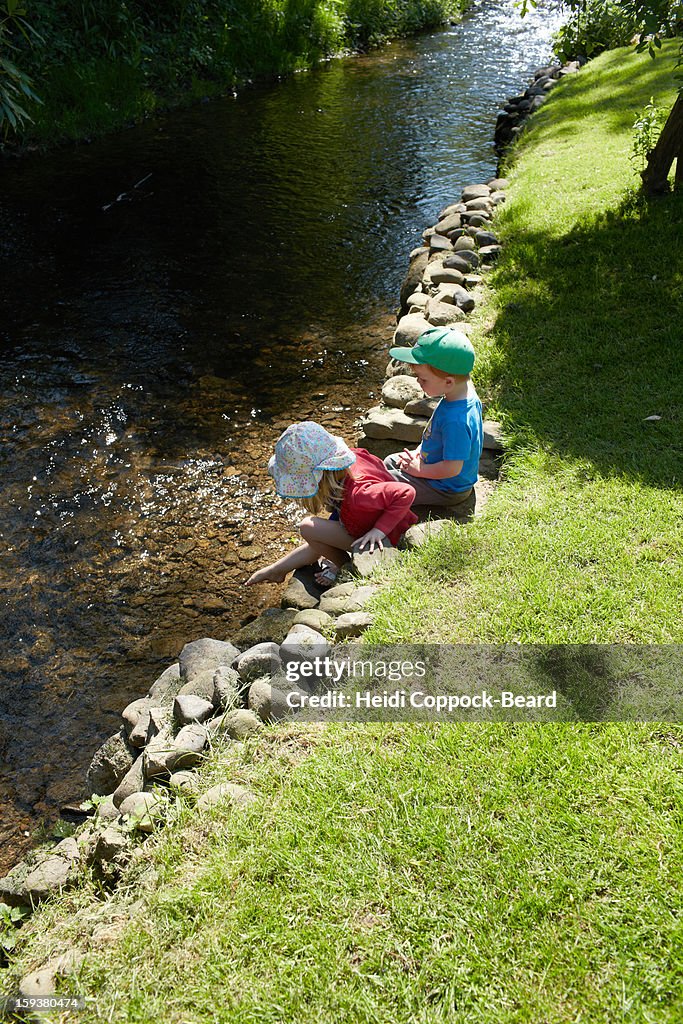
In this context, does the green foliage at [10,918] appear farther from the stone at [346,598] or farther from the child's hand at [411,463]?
the child's hand at [411,463]

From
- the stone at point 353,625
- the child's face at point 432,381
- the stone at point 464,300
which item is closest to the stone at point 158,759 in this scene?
the stone at point 353,625

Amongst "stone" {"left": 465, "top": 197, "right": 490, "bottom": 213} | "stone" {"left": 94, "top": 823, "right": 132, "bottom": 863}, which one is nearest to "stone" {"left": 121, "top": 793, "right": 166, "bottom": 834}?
"stone" {"left": 94, "top": 823, "right": 132, "bottom": 863}

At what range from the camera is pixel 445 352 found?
3975 millimetres

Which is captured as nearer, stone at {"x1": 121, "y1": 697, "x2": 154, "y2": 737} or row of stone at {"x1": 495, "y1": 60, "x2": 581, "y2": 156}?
stone at {"x1": 121, "y1": 697, "x2": 154, "y2": 737}

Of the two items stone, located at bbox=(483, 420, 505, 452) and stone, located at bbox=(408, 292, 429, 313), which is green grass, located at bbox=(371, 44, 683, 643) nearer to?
stone, located at bbox=(483, 420, 505, 452)

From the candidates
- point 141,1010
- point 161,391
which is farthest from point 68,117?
point 141,1010

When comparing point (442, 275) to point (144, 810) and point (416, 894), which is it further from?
point (416, 894)

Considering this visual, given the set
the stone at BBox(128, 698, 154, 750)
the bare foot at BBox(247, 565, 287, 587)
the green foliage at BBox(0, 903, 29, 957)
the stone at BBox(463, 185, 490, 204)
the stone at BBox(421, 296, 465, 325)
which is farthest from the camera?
the stone at BBox(463, 185, 490, 204)

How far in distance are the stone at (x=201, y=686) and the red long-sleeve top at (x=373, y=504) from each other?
1.06 meters

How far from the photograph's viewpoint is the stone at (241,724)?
3131 mm

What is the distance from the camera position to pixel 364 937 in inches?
91.5

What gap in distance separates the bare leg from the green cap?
959 millimetres

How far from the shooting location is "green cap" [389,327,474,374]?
3.97m

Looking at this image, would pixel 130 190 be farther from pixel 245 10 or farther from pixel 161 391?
pixel 245 10
